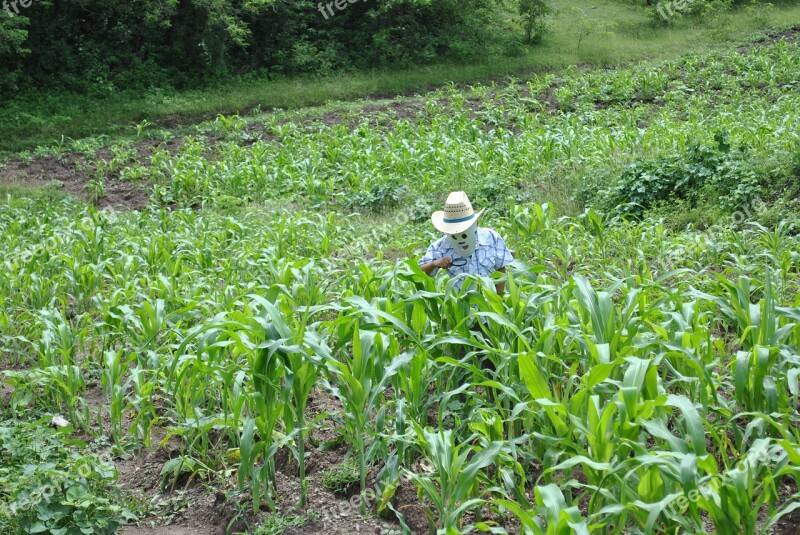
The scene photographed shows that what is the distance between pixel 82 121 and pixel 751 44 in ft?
53.4

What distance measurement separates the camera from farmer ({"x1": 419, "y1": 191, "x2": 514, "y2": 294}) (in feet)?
14.6

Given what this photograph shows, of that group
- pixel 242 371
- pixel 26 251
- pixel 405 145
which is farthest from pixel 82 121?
pixel 242 371

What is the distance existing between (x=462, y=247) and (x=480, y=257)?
137 millimetres

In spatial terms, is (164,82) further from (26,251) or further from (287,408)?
(287,408)

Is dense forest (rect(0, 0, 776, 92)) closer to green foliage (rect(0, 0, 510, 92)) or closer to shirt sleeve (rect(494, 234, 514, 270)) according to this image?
green foliage (rect(0, 0, 510, 92))
